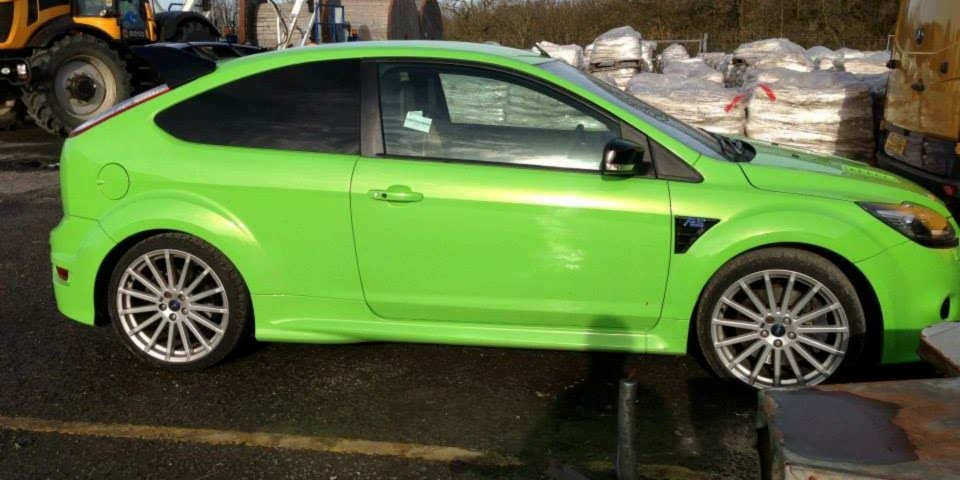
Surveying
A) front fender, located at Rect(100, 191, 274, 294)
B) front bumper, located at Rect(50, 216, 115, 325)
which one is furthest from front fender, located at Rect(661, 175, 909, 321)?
front bumper, located at Rect(50, 216, 115, 325)

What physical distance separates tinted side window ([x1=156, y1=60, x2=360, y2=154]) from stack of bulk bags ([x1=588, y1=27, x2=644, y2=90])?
34.8ft

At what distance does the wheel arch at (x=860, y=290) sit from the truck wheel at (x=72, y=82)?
1195 centimetres

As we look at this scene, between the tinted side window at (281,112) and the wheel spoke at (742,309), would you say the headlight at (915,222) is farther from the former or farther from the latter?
the tinted side window at (281,112)

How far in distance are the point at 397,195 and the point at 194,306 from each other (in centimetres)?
119

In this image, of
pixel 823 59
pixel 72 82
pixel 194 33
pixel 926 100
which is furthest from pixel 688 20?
pixel 926 100

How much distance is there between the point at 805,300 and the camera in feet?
13.2

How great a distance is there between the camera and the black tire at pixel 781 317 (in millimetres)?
4000

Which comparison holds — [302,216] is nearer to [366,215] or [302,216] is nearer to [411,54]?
[366,215]

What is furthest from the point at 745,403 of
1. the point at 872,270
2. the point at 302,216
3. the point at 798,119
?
the point at 798,119

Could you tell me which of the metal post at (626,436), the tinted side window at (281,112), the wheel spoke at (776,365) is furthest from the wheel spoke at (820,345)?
the tinted side window at (281,112)

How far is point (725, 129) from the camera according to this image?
10.0 metres

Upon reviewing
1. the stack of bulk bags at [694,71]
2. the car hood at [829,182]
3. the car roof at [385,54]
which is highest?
the car roof at [385,54]

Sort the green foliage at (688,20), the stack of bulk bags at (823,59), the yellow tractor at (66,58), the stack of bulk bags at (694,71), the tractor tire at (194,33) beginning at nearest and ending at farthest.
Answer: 1. the stack of bulk bags at (694,71)
2. the yellow tractor at (66,58)
3. the stack of bulk bags at (823,59)
4. the tractor tire at (194,33)
5. the green foliage at (688,20)

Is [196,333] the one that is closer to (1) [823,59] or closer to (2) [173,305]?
(2) [173,305]
